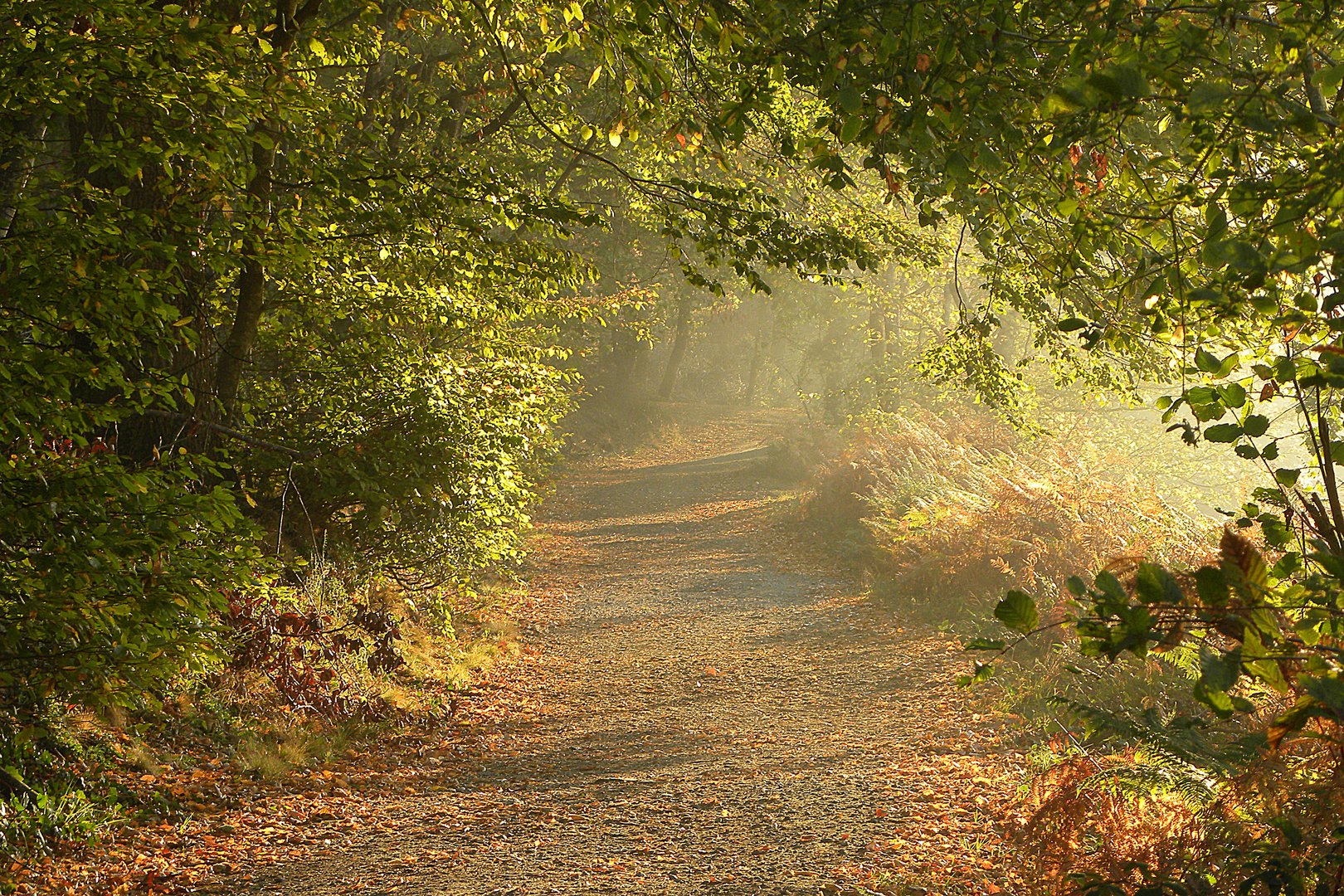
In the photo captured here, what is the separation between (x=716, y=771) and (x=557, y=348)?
6057mm

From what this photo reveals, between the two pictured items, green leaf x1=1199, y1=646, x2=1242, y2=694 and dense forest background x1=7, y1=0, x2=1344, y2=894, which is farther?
dense forest background x1=7, y1=0, x2=1344, y2=894

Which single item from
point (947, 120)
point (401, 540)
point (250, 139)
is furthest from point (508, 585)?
point (947, 120)

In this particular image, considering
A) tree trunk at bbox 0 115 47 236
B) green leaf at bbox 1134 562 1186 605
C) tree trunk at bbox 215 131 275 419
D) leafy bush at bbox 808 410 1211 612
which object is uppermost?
tree trunk at bbox 0 115 47 236

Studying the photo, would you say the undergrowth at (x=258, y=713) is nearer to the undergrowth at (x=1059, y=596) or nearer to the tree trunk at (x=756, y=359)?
the undergrowth at (x=1059, y=596)

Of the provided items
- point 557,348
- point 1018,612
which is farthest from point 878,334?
point 1018,612

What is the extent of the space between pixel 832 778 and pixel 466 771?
281 cm

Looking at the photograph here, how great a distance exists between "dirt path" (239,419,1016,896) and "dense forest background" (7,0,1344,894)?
880 mm

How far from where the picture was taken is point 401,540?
8.62 meters

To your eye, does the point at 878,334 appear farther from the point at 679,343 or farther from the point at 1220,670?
the point at 1220,670

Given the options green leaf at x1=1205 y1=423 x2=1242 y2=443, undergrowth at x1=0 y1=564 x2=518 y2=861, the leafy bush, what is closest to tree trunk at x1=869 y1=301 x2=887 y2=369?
the leafy bush

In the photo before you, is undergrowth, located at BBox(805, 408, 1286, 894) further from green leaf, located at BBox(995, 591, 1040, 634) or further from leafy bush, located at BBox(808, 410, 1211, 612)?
green leaf, located at BBox(995, 591, 1040, 634)

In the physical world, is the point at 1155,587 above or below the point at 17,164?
below

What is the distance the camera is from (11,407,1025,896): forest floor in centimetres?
529

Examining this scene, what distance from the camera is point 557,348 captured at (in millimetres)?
Answer: 11648
